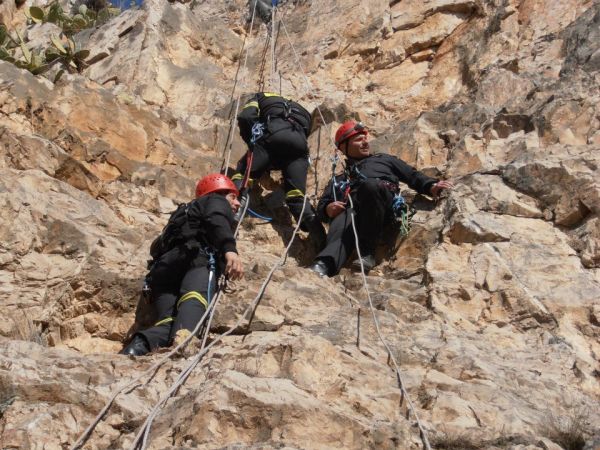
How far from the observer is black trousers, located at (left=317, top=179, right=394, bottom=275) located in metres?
7.54

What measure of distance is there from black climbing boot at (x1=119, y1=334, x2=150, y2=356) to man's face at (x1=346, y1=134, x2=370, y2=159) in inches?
150

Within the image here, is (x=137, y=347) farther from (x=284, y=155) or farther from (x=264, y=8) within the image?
(x=264, y=8)

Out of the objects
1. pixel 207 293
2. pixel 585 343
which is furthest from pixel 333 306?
pixel 585 343

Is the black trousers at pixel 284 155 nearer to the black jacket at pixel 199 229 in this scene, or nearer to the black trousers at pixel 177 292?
the black jacket at pixel 199 229

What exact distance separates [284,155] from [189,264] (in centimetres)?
263

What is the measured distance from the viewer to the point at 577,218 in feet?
22.7

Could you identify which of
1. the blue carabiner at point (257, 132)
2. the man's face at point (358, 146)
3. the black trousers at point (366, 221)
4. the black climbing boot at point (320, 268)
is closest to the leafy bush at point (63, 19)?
the blue carabiner at point (257, 132)

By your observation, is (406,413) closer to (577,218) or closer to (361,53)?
(577,218)

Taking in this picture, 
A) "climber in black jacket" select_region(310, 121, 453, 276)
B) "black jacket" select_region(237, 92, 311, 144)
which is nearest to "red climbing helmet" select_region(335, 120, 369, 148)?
"climber in black jacket" select_region(310, 121, 453, 276)

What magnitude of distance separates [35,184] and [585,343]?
5.31 metres

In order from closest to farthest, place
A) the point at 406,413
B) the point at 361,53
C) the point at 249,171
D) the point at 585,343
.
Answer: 1. the point at 406,413
2. the point at 585,343
3. the point at 249,171
4. the point at 361,53

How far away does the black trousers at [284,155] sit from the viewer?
27.7 ft

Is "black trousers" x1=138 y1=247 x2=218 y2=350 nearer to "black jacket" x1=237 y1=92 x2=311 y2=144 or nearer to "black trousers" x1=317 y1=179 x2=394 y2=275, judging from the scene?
"black trousers" x1=317 y1=179 x2=394 y2=275

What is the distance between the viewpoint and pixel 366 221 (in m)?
7.61
